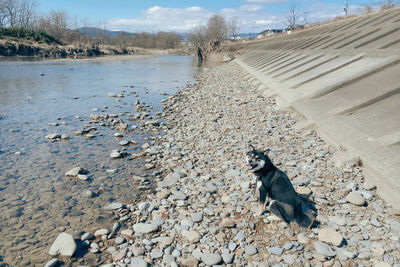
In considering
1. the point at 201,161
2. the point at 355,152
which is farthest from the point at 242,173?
the point at 355,152

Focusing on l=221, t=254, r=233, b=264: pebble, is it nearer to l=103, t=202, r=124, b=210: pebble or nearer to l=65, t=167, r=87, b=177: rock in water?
l=103, t=202, r=124, b=210: pebble

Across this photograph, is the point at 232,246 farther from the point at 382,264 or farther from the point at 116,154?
the point at 116,154

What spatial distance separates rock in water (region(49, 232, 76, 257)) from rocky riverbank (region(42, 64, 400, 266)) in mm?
17

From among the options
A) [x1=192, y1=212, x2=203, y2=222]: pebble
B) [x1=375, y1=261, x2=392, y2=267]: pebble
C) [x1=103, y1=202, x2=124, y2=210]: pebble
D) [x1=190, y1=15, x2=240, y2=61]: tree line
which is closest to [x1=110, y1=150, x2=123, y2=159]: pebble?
[x1=103, y1=202, x2=124, y2=210]: pebble

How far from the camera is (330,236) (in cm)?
402

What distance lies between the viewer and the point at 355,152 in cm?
611

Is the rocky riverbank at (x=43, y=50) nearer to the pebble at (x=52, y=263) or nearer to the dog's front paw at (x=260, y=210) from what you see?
the pebble at (x=52, y=263)

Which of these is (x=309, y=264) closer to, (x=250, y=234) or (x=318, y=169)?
(x=250, y=234)

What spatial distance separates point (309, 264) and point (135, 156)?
6.17 metres

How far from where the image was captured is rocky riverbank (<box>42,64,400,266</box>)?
395 cm

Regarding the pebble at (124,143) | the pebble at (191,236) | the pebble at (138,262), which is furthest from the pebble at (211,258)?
the pebble at (124,143)

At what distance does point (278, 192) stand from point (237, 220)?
89cm

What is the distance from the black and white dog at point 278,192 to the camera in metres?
4.35

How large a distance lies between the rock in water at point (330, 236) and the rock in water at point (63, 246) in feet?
12.4
